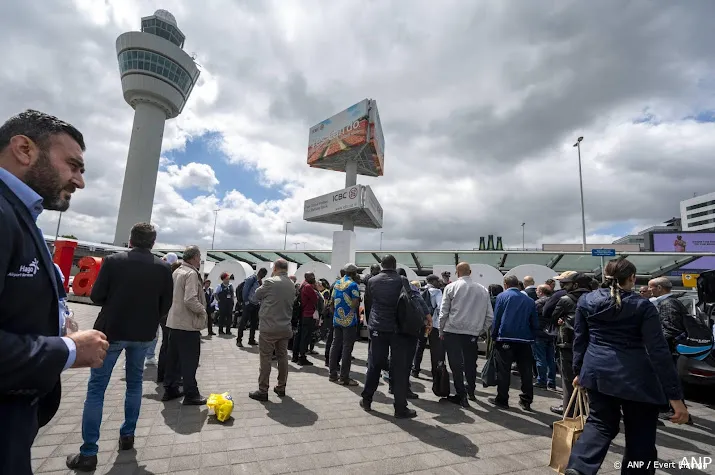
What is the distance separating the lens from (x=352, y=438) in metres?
3.59

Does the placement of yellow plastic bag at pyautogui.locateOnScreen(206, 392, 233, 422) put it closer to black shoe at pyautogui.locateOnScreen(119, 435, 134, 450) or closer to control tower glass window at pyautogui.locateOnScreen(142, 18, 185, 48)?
black shoe at pyautogui.locateOnScreen(119, 435, 134, 450)

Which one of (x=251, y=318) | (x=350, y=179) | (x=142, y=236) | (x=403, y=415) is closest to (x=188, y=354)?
(x=142, y=236)

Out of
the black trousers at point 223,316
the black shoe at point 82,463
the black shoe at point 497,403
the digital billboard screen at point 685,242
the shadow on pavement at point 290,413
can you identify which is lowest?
the black shoe at point 497,403

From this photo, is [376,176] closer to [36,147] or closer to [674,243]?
[36,147]

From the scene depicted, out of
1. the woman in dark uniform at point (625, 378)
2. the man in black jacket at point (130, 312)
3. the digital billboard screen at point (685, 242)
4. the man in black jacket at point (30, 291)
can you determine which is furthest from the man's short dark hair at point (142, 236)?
the digital billboard screen at point (685, 242)

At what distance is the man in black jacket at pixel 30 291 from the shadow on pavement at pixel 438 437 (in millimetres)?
3308

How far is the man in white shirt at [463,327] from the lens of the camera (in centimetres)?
504

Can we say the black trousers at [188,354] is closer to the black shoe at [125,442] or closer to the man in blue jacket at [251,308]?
the black shoe at [125,442]

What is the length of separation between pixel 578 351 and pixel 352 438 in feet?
7.84

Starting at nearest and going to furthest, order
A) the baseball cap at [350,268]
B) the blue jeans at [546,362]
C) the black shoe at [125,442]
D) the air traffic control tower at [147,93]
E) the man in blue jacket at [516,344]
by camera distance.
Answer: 1. the black shoe at [125,442]
2. the man in blue jacket at [516,344]
3. the blue jeans at [546,362]
4. the baseball cap at [350,268]
5. the air traffic control tower at [147,93]

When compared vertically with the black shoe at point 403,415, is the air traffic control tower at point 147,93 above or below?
above

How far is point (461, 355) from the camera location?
5066mm

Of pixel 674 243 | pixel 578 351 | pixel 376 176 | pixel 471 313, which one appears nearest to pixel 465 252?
pixel 376 176

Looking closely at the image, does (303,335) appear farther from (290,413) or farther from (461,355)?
(461,355)
